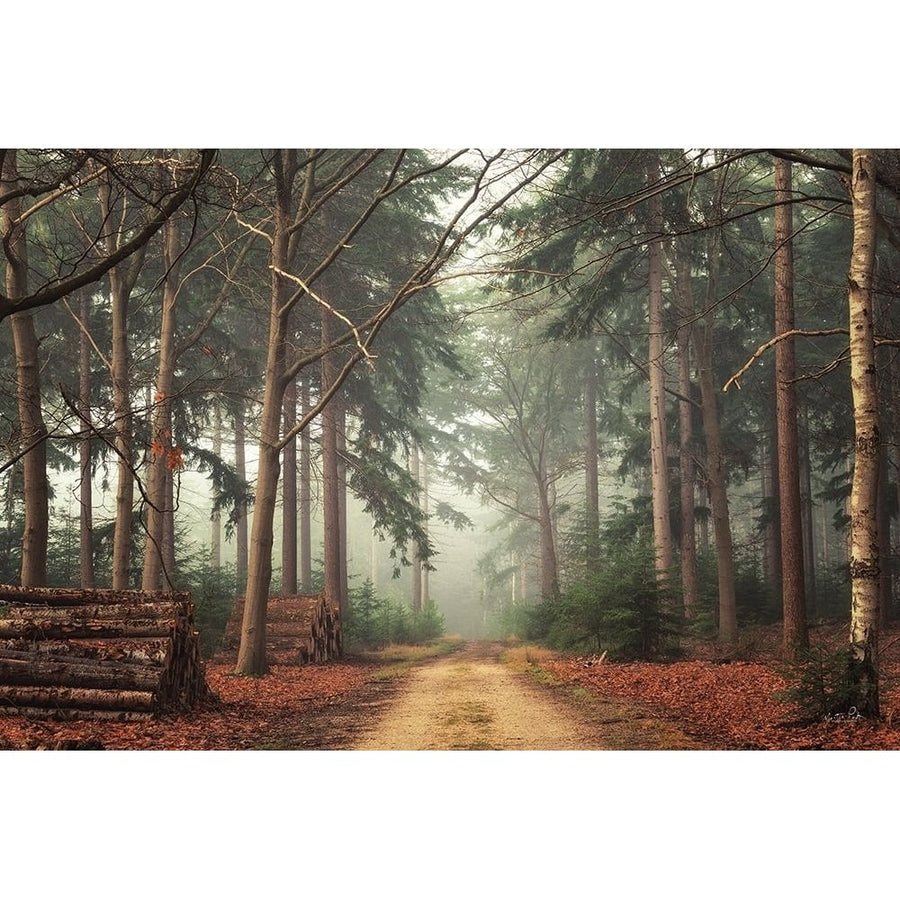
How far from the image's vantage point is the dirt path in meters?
6.91

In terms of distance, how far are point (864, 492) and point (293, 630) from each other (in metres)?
11.1

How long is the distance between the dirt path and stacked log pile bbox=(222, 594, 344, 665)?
5199mm

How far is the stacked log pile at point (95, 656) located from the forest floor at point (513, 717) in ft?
0.57

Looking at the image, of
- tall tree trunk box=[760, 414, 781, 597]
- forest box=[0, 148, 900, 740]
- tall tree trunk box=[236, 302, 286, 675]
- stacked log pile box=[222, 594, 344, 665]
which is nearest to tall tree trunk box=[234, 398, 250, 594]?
forest box=[0, 148, 900, 740]

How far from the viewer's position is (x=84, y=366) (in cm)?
1614

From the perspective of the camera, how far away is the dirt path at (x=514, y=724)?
6910 millimetres

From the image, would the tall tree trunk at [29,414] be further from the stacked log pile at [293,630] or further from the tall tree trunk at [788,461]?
the tall tree trunk at [788,461]

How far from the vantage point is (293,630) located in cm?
1537

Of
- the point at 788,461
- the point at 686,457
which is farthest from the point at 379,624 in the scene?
the point at 788,461

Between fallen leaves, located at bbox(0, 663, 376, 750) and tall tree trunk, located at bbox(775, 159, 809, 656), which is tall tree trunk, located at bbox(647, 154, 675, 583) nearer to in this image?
tall tree trunk, located at bbox(775, 159, 809, 656)

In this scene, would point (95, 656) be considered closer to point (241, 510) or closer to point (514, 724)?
point (514, 724)

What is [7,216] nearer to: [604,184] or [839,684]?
[604,184]

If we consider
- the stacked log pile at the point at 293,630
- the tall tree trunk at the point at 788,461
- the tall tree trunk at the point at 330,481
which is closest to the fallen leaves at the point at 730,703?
the tall tree trunk at the point at 788,461
